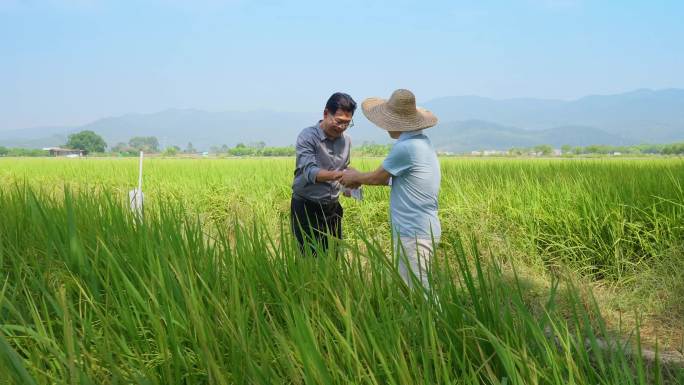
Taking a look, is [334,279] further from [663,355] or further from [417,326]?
[663,355]

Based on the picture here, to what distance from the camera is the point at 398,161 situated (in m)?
3.07

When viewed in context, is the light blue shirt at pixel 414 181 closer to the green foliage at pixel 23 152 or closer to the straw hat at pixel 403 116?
the straw hat at pixel 403 116

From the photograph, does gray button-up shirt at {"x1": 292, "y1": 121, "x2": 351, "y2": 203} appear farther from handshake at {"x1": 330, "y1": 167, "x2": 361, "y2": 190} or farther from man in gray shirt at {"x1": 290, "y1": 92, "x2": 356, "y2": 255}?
handshake at {"x1": 330, "y1": 167, "x2": 361, "y2": 190}

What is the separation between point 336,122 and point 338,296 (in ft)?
6.71

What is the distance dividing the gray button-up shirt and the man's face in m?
0.07

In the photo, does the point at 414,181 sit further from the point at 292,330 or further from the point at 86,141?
the point at 86,141

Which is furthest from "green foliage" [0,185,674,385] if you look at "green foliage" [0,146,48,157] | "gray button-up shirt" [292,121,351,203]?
"green foliage" [0,146,48,157]

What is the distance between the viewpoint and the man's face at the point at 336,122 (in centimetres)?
353

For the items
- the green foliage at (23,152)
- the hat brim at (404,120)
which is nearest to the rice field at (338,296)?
the hat brim at (404,120)

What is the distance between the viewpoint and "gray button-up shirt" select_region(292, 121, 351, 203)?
3.64m

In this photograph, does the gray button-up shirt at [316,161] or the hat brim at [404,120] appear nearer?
the hat brim at [404,120]

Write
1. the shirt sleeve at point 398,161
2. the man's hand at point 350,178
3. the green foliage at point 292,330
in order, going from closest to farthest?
the green foliage at point 292,330 < the shirt sleeve at point 398,161 < the man's hand at point 350,178

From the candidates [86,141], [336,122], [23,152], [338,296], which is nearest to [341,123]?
[336,122]

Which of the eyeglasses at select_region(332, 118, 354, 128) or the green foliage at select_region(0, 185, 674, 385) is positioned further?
the eyeglasses at select_region(332, 118, 354, 128)
